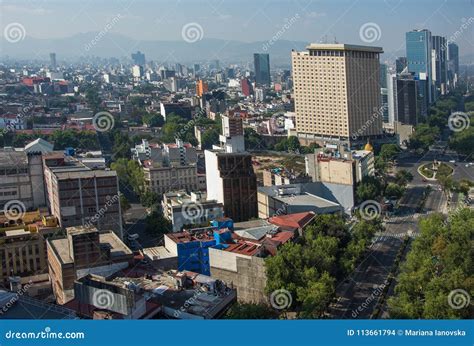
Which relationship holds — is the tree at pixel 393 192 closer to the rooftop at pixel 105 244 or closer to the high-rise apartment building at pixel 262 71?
the rooftop at pixel 105 244

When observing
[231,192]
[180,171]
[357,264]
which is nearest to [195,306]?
[357,264]

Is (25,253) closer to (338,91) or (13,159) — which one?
(13,159)

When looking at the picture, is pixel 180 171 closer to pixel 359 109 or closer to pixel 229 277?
pixel 229 277

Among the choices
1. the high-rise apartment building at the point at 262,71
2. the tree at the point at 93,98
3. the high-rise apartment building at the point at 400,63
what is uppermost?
the high-rise apartment building at the point at 262,71

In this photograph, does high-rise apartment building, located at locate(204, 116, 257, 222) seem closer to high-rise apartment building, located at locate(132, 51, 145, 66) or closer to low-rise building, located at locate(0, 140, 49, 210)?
low-rise building, located at locate(0, 140, 49, 210)

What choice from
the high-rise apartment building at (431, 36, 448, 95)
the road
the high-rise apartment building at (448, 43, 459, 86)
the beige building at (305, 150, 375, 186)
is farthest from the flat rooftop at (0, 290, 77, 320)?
the high-rise apartment building at (448, 43, 459, 86)

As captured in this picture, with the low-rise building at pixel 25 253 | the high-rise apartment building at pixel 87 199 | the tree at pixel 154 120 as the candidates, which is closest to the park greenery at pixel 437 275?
the high-rise apartment building at pixel 87 199
